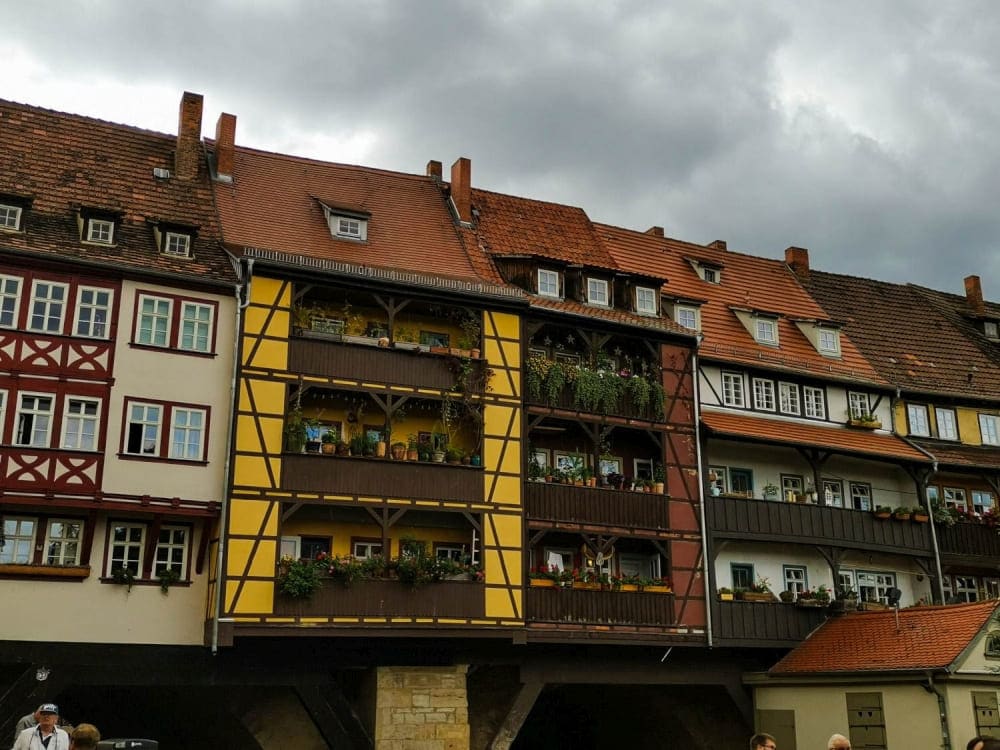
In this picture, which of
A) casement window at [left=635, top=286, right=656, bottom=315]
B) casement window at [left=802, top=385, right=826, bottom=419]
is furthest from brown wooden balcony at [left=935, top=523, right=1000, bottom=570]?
casement window at [left=635, top=286, right=656, bottom=315]

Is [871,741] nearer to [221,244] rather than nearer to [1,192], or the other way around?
[221,244]

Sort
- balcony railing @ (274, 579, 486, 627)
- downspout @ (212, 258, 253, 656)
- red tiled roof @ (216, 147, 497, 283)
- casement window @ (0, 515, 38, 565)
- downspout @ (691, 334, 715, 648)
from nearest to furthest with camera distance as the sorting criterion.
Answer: casement window @ (0, 515, 38, 565)
downspout @ (212, 258, 253, 656)
balcony railing @ (274, 579, 486, 627)
red tiled roof @ (216, 147, 497, 283)
downspout @ (691, 334, 715, 648)

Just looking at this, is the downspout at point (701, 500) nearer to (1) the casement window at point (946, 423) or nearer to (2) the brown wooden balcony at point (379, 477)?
(2) the brown wooden balcony at point (379, 477)

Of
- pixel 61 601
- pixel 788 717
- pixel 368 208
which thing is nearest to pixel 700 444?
pixel 788 717

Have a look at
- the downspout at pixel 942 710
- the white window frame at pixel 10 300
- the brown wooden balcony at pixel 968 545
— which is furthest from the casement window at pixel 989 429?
the white window frame at pixel 10 300

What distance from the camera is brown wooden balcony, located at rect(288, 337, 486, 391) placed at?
25.6 meters

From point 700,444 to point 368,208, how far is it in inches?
413

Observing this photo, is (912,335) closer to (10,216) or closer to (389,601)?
(389,601)

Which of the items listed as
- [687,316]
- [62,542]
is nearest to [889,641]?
[687,316]

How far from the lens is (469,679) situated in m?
28.2

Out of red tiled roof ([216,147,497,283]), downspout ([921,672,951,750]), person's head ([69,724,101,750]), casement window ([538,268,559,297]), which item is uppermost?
red tiled roof ([216,147,497,283])

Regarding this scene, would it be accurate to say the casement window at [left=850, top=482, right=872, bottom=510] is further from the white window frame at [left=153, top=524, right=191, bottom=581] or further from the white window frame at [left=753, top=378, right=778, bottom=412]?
the white window frame at [left=153, top=524, right=191, bottom=581]

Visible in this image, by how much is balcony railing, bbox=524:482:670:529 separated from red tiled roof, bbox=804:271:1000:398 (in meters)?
10.5

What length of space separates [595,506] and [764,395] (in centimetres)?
718
